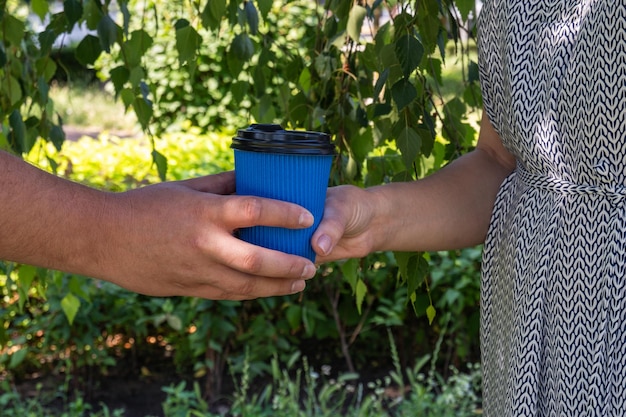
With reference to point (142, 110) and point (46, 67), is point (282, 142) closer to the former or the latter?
point (142, 110)

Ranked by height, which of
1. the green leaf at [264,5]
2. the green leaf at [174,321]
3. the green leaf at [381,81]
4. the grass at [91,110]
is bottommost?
the green leaf at [174,321]

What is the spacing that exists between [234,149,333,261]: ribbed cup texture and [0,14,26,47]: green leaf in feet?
3.98

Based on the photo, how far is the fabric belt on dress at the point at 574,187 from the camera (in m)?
1.05

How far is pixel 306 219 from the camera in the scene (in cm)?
105

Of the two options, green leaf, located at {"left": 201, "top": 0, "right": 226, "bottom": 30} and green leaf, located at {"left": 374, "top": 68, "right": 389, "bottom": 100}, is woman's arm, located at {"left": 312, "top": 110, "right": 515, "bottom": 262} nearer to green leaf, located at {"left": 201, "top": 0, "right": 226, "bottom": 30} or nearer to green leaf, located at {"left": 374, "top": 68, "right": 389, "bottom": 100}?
green leaf, located at {"left": 374, "top": 68, "right": 389, "bottom": 100}

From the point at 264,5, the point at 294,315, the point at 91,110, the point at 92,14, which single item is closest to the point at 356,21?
the point at 264,5

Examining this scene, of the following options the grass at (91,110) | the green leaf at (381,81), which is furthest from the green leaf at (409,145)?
the grass at (91,110)

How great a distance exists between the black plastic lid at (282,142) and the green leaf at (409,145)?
1.85 feet

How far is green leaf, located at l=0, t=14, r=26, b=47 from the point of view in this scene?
82.0 inches

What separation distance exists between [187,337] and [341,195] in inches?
111

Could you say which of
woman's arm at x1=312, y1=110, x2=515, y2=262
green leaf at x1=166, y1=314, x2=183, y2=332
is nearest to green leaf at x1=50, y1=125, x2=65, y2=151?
woman's arm at x1=312, y1=110, x2=515, y2=262

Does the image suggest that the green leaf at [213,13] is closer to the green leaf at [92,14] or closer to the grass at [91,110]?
the green leaf at [92,14]

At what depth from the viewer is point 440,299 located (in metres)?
3.65

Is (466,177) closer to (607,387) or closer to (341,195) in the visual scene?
(341,195)
